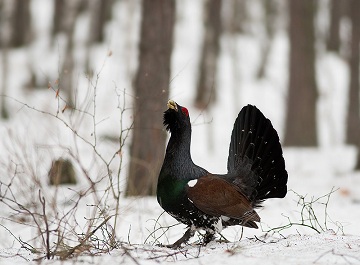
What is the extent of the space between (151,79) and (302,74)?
724 cm

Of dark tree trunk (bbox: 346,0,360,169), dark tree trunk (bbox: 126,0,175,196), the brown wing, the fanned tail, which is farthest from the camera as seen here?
dark tree trunk (bbox: 346,0,360,169)

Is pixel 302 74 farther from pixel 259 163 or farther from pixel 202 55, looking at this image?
pixel 259 163

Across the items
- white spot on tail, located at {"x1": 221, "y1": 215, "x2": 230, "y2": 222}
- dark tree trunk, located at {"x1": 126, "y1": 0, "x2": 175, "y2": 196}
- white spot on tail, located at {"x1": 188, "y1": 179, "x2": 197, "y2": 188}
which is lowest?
white spot on tail, located at {"x1": 221, "y1": 215, "x2": 230, "y2": 222}

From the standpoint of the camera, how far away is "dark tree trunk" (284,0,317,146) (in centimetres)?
1502

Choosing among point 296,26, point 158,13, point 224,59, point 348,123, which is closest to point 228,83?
point 224,59

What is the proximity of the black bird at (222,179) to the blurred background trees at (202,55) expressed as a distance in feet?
1.39

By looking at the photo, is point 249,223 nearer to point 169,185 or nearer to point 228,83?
point 169,185

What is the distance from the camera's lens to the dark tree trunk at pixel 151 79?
28.9 feet

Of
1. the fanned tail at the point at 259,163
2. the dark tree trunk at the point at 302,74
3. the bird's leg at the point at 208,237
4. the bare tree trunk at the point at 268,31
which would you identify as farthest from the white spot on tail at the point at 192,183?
the bare tree trunk at the point at 268,31

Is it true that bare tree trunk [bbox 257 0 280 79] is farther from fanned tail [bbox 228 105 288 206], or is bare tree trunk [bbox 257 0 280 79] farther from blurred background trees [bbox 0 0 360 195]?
fanned tail [bbox 228 105 288 206]

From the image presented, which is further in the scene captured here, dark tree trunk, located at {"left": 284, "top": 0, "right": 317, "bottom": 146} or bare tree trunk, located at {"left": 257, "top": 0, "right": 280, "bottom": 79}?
bare tree trunk, located at {"left": 257, "top": 0, "right": 280, "bottom": 79}

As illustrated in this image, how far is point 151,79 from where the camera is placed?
28.5 feet

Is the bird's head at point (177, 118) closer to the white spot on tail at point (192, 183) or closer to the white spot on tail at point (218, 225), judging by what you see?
the white spot on tail at point (192, 183)

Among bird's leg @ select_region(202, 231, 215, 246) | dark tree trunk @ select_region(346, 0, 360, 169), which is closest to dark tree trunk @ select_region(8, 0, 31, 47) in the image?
dark tree trunk @ select_region(346, 0, 360, 169)
